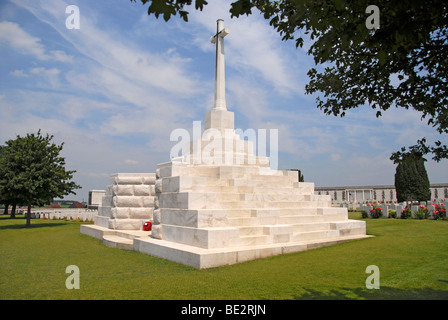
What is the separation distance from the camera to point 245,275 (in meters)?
5.43

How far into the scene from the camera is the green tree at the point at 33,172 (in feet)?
50.7

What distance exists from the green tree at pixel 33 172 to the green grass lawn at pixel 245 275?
8226mm

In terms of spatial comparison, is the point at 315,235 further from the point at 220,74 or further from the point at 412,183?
the point at 412,183

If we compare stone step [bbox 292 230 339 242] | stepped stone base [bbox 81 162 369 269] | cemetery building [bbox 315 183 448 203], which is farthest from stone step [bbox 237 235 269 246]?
cemetery building [bbox 315 183 448 203]

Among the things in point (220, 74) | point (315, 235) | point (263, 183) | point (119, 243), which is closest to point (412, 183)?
point (220, 74)

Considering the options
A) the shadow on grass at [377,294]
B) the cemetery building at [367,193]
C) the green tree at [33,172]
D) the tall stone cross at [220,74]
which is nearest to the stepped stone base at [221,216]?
the shadow on grass at [377,294]

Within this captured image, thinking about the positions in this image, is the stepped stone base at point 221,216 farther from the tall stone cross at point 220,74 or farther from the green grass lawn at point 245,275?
the tall stone cross at point 220,74

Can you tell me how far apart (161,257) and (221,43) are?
28.9 feet

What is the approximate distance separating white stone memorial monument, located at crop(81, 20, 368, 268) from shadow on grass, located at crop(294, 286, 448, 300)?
89.8 inches

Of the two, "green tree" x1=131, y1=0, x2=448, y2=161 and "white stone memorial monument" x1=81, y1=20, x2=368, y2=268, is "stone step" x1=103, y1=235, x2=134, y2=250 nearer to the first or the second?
"white stone memorial monument" x1=81, y1=20, x2=368, y2=268

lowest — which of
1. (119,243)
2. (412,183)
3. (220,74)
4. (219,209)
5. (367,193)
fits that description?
(119,243)

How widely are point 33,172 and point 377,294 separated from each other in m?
16.0

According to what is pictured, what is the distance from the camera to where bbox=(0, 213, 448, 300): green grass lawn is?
4500 millimetres
